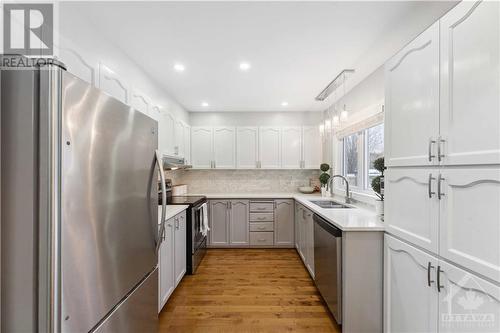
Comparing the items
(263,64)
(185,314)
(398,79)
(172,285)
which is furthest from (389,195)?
(172,285)

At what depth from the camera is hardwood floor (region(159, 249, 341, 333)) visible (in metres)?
2.14

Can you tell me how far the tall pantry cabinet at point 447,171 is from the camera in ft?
3.40

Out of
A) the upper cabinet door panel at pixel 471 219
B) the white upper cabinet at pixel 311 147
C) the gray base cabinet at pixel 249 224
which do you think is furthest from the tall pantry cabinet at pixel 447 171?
the white upper cabinet at pixel 311 147

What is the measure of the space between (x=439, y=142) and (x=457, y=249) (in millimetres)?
542

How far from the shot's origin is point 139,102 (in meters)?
2.50

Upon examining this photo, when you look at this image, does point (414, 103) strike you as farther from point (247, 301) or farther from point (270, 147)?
point (270, 147)

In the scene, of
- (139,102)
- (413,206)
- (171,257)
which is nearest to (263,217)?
(171,257)

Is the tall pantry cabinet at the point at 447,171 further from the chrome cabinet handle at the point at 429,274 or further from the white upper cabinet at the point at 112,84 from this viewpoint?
the white upper cabinet at the point at 112,84

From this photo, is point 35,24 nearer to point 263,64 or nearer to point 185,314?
point 263,64

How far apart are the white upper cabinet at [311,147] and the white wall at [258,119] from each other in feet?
0.70

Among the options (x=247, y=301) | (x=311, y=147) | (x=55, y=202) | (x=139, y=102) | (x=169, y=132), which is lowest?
(x=247, y=301)

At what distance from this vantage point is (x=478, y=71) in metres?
1.08

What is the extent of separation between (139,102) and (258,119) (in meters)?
2.58

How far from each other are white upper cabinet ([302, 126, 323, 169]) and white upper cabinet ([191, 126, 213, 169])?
5.82 feet
